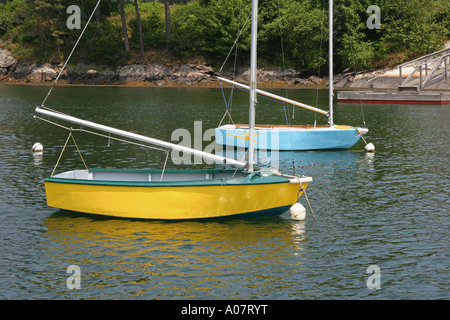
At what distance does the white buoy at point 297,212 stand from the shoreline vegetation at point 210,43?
8047cm

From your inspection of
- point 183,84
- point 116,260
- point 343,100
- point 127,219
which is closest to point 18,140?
point 127,219

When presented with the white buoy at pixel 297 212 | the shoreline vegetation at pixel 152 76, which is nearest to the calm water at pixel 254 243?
the white buoy at pixel 297 212

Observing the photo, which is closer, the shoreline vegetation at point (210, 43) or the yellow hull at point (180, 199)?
the yellow hull at point (180, 199)

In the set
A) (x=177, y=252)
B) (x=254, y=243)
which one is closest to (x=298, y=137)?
(x=254, y=243)

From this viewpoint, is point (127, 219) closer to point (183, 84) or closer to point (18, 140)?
point (18, 140)

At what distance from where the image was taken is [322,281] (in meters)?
18.1

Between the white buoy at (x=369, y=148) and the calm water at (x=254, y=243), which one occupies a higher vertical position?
the white buoy at (x=369, y=148)

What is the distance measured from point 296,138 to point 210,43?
7709 centimetres

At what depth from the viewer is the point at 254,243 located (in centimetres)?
2148

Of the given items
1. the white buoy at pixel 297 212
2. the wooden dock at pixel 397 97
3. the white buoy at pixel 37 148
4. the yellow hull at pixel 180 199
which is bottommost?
the white buoy at pixel 297 212

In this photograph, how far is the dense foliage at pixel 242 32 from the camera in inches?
4075

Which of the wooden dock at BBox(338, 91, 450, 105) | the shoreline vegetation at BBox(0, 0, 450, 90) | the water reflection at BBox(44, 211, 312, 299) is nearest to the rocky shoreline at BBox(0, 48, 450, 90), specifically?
the shoreline vegetation at BBox(0, 0, 450, 90)

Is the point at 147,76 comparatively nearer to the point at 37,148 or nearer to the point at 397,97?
the point at 397,97

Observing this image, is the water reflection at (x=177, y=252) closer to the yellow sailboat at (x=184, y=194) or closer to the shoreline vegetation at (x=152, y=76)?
the yellow sailboat at (x=184, y=194)
